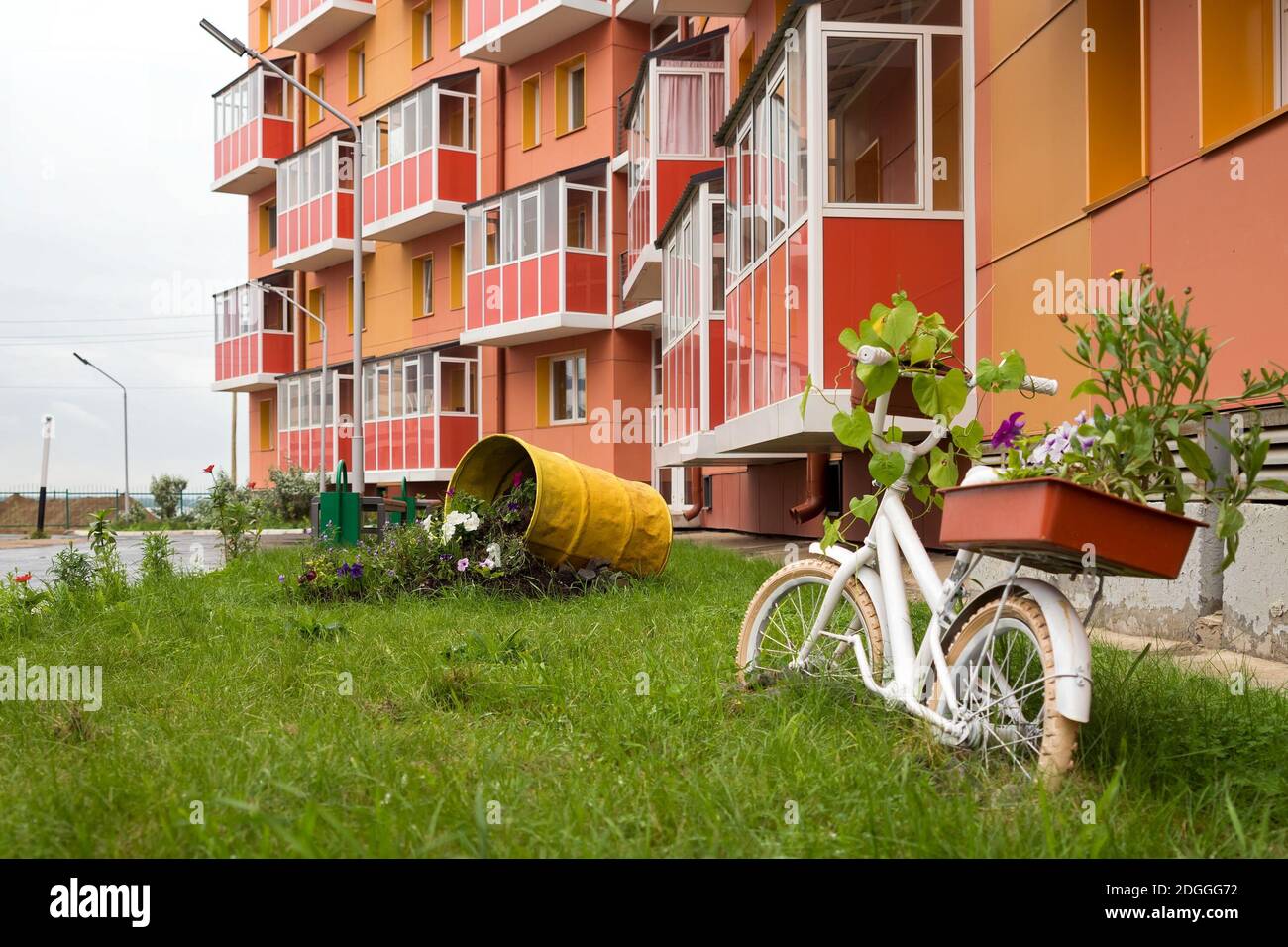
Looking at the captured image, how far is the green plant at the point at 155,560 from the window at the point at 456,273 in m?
17.4

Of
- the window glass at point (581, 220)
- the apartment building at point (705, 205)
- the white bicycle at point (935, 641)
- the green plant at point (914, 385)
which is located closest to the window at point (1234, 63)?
the apartment building at point (705, 205)

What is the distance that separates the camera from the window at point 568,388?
78.3ft

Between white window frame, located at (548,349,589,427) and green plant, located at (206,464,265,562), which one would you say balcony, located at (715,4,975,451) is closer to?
green plant, located at (206,464,265,562)

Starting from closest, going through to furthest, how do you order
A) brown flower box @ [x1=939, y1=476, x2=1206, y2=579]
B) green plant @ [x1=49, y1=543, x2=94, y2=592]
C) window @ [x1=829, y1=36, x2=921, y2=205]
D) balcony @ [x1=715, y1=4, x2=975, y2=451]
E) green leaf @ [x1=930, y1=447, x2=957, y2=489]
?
brown flower box @ [x1=939, y1=476, x2=1206, y2=579] < green leaf @ [x1=930, y1=447, x2=957, y2=489] < green plant @ [x1=49, y1=543, x2=94, y2=592] < balcony @ [x1=715, y1=4, x2=975, y2=451] < window @ [x1=829, y1=36, x2=921, y2=205]

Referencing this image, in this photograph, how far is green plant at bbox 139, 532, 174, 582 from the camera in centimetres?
920

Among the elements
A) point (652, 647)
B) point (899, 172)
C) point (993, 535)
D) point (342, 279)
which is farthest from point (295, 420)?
point (993, 535)

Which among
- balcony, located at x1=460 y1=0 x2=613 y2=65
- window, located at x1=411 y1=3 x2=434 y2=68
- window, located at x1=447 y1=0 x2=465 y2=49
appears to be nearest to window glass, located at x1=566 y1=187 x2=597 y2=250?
balcony, located at x1=460 y1=0 x2=613 y2=65

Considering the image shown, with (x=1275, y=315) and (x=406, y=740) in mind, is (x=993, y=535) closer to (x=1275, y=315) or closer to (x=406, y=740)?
(x=406, y=740)

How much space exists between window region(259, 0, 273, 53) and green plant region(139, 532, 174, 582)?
1109 inches

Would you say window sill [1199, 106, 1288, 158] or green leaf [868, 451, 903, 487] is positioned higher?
window sill [1199, 106, 1288, 158]

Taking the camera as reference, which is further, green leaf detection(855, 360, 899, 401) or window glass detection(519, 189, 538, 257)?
window glass detection(519, 189, 538, 257)

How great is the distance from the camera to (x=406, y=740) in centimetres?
360

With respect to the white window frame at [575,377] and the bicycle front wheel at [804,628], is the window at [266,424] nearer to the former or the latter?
the white window frame at [575,377]

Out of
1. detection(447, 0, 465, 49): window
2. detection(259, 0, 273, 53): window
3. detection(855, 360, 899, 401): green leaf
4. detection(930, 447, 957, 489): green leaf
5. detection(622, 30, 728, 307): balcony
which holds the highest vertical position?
detection(259, 0, 273, 53): window
